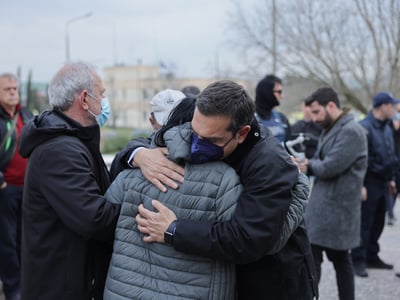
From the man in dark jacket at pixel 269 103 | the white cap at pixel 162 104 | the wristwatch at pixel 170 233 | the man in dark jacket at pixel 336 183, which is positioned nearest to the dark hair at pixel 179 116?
the wristwatch at pixel 170 233

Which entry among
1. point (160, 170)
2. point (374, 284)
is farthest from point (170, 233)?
point (374, 284)

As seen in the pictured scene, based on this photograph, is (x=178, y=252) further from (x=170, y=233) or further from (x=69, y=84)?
(x=69, y=84)

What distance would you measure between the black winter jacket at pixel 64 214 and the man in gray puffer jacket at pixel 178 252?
20cm

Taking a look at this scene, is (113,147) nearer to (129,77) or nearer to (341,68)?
(341,68)

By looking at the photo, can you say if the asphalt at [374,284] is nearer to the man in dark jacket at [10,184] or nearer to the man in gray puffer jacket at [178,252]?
the man in dark jacket at [10,184]

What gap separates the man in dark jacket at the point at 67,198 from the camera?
82.2 inches

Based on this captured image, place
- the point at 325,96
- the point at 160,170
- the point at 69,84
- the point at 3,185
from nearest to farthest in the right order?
1. the point at 160,170
2. the point at 69,84
3. the point at 325,96
4. the point at 3,185

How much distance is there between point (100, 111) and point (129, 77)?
6140cm

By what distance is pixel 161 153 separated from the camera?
1.98 metres

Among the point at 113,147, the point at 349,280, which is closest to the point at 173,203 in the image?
the point at 349,280

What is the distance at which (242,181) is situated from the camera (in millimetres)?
1812

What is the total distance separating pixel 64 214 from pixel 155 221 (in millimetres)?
517

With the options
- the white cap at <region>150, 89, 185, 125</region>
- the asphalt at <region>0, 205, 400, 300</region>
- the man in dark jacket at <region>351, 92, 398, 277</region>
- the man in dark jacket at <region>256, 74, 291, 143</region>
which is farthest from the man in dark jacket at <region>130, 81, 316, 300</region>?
the man in dark jacket at <region>351, 92, 398, 277</region>

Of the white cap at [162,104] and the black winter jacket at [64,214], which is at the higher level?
the white cap at [162,104]
